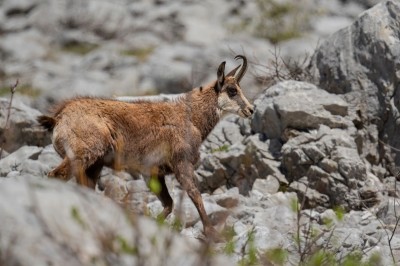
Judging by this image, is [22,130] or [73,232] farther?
[22,130]

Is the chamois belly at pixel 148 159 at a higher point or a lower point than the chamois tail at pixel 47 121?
lower

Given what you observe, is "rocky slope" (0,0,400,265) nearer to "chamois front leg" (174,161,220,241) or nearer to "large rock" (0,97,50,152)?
"large rock" (0,97,50,152)

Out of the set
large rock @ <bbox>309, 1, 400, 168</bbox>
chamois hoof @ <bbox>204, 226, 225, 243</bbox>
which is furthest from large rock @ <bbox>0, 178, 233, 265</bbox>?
large rock @ <bbox>309, 1, 400, 168</bbox>

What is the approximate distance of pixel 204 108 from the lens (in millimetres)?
11992

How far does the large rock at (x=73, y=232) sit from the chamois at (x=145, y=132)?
391 cm

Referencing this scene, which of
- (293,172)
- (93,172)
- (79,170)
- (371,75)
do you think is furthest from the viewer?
(371,75)

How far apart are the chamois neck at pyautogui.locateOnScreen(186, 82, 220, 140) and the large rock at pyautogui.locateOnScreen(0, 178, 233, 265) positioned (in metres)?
6.33

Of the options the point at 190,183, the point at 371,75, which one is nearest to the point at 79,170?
the point at 190,183

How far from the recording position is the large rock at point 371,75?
13.0m

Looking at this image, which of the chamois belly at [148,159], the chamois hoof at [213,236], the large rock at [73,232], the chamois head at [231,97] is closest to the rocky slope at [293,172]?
the large rock at [73,232]

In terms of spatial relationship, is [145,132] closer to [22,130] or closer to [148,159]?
[148,159]

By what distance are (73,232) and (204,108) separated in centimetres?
701

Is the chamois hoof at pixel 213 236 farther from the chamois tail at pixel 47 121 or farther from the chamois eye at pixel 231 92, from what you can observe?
the chamois eye at pixel 231 92

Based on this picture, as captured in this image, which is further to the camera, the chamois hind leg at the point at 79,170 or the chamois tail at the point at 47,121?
the chamois tail at the point at 47,121
